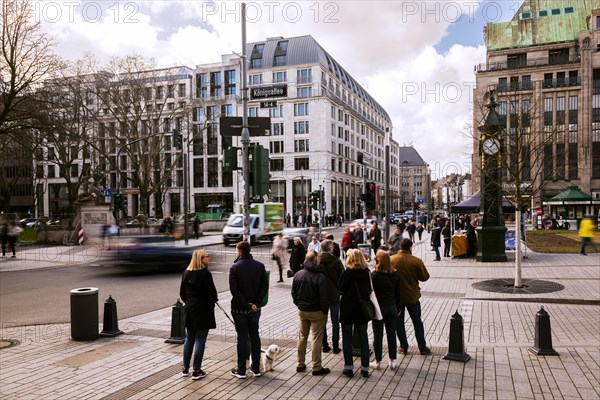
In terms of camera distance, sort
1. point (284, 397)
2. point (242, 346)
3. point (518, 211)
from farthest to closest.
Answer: point (518, 211), point (242, 346), point (284, 397)

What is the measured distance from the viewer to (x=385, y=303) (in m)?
6.52

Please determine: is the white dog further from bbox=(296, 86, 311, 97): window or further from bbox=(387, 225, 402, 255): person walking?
bbox=(296, 86, 311, 97): window

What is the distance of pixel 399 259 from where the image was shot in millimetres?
7172

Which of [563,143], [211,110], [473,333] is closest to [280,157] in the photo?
[211,110]

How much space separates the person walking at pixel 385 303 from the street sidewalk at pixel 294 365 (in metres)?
0.26

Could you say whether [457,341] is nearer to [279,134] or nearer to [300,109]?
[300,109]

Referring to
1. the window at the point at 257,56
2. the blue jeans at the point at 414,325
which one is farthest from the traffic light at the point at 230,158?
the window at the point at 257,56

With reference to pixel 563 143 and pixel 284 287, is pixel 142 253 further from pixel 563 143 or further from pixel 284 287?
pixel 563 143

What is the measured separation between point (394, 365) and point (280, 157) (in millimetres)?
67768

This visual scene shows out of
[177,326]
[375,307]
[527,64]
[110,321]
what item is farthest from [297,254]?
[527,64]

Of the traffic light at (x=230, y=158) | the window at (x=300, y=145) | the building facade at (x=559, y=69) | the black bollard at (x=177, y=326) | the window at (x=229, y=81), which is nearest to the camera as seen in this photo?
the black bollard at (x=177, y=326)

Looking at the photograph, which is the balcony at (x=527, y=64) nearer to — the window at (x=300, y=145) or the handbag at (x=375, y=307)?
the window at (x=300, y=145)

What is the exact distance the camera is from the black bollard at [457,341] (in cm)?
664

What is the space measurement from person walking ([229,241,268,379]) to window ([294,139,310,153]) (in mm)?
66386
